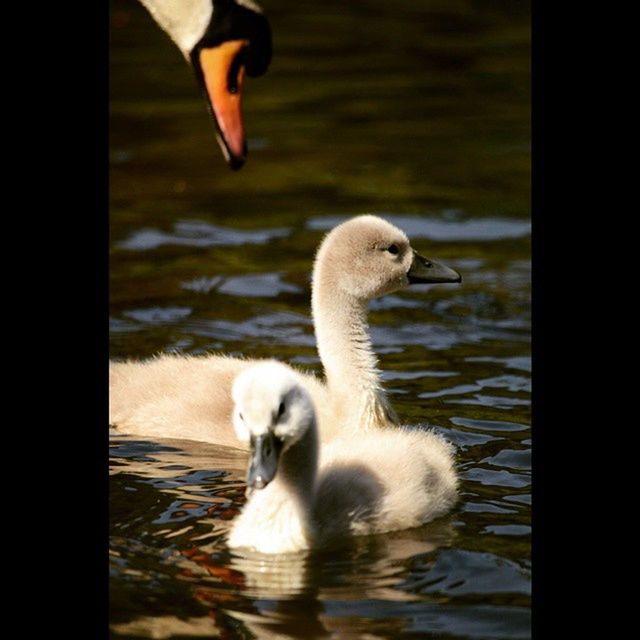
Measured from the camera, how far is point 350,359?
5.84 meters

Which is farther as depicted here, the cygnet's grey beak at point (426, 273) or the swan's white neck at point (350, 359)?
the cygnet's grey beak at point (426, 273)

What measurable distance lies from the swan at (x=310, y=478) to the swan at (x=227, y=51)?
29.8 inches

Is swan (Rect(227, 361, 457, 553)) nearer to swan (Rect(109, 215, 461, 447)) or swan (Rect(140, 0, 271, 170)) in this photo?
swan (Rect(109, 215, 461, 447))

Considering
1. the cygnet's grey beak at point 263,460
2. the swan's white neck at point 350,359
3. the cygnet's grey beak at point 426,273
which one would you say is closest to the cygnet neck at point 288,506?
the cygnet's grey beak at point 263,460

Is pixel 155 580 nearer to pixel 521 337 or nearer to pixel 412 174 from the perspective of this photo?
pixel 521 337

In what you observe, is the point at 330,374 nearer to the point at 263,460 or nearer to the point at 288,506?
the point at 288,506

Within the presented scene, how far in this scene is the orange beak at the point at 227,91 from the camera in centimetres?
482

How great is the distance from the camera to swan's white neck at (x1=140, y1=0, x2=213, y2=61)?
191 inches

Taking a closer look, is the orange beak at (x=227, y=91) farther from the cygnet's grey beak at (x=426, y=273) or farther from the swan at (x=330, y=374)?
the cygnet's grey beak at (x=426, y=273)

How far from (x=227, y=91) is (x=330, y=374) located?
4.58ft
